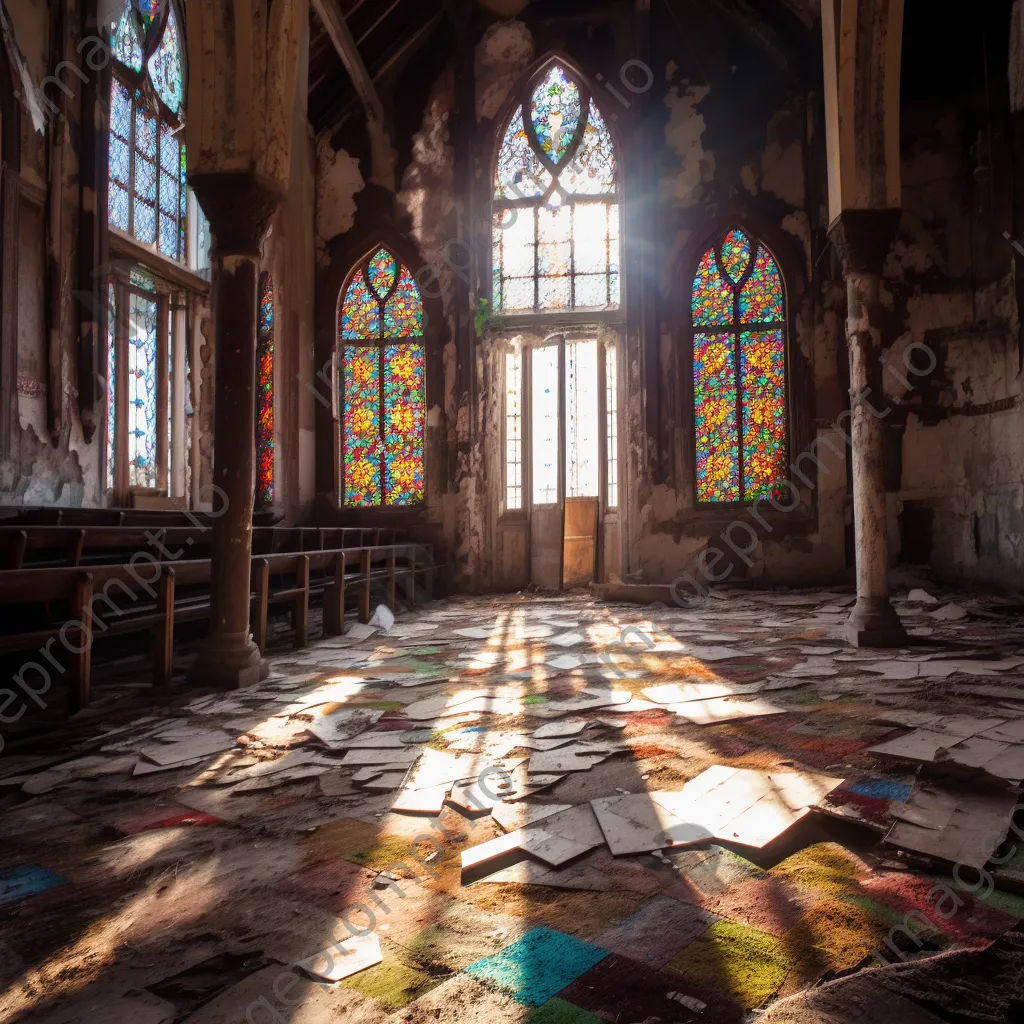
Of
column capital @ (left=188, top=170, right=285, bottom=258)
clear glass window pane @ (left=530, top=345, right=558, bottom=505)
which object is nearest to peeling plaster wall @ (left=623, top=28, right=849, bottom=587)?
clear glass window pane @ (left=530, top=345, right=558, bottom=505)

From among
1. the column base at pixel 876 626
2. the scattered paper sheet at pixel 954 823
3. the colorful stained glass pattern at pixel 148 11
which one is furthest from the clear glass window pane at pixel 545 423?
the scattered paper sheet at pixel 954 823

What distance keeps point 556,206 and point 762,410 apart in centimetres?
450

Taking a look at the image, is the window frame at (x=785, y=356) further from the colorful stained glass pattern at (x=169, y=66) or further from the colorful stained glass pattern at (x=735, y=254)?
the colorful stained glass pattern at (x=169, y=66)

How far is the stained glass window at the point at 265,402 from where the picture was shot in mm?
11289

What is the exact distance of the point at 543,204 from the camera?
12328mm

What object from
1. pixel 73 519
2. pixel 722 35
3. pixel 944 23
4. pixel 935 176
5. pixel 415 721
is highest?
pixel 722 35

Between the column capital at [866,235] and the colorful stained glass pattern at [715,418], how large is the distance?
195 inches

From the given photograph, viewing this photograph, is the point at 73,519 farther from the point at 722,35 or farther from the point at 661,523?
the point at 722,35

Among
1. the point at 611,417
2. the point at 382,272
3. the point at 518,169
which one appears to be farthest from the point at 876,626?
the point at 518,169

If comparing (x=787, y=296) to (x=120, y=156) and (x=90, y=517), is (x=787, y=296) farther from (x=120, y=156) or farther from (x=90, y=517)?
(x=90, y=517)

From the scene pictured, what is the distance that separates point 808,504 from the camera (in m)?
11.1

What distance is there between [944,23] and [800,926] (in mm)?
11927

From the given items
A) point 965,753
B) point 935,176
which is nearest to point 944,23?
point 935,176

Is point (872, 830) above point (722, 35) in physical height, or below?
A: below
